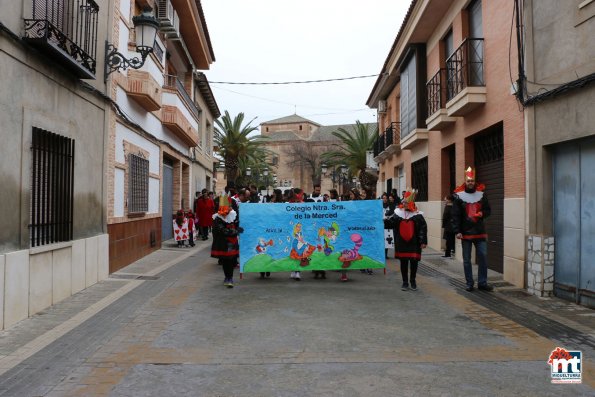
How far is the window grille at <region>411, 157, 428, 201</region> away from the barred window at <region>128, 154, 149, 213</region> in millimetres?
9114

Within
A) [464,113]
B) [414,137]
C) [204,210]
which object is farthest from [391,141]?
[464,113]

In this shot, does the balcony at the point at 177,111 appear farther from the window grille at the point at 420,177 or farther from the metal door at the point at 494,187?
the metal door at the point at 494,187

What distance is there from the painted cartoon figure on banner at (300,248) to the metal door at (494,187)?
4025 millimetres

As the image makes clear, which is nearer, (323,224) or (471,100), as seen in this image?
(323,224)

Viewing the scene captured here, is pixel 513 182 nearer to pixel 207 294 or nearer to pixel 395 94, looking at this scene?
pixel 207 294

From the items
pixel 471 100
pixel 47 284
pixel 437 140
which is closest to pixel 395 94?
pixel 437 140

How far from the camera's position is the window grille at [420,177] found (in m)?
17.2

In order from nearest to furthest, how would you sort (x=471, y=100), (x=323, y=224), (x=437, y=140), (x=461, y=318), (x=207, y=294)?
(x=461, y=318)
(x=207, y=294)
(x=323, y=224)
(x=471, y=100)
(x=437, y=140)

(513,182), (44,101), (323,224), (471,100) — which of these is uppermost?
(471,100)

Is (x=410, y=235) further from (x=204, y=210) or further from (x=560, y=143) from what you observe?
(x=204, y=210)

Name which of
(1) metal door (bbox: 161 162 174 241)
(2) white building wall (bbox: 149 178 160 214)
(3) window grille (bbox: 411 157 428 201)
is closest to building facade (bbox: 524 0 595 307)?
(3) window grille (bbox: 411 157 428 201)

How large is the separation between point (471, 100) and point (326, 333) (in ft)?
23.5

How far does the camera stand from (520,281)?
8.62 meters

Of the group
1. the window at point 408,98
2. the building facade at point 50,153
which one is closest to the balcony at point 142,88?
the building facade at point 50,153
